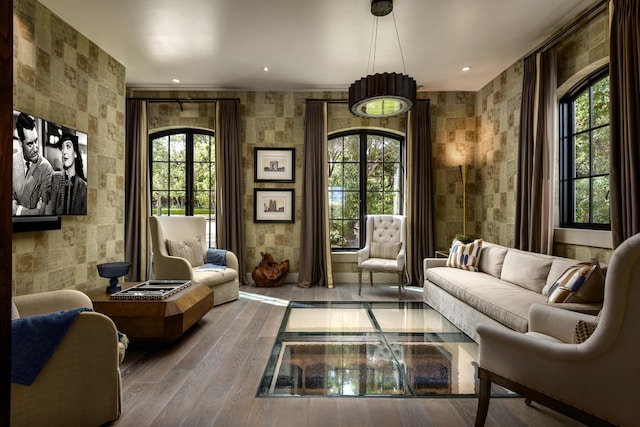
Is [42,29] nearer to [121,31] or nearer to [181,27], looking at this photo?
[121,31]

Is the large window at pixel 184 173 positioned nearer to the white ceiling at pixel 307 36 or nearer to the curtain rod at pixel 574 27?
the white ceiling at pixel 307 36

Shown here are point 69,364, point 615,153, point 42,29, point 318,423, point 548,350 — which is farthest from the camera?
point 42,29

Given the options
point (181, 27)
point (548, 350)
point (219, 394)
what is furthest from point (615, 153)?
point (181, 27)

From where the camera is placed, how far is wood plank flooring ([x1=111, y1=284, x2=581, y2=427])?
5.88 ft

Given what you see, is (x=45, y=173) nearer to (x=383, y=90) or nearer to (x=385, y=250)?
(x=383, y=90)

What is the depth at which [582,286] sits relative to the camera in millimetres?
2279

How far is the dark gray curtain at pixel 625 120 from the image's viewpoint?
248 centimetres

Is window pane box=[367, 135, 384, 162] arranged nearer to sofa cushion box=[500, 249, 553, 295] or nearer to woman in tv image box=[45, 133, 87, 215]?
sofa cushion box=[500, 249, 553, 295]

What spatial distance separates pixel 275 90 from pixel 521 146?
3.61 m

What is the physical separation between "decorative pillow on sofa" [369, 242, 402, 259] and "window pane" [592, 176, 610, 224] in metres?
2.29

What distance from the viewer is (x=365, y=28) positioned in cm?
355

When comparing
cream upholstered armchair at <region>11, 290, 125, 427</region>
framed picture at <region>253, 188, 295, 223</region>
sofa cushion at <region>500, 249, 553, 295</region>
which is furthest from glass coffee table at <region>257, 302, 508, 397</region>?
framed picture at <region>253, 188, 295, 223</region>

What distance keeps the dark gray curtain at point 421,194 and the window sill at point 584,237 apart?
187cm

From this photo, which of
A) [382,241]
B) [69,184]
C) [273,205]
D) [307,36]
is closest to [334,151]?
[273,205]
